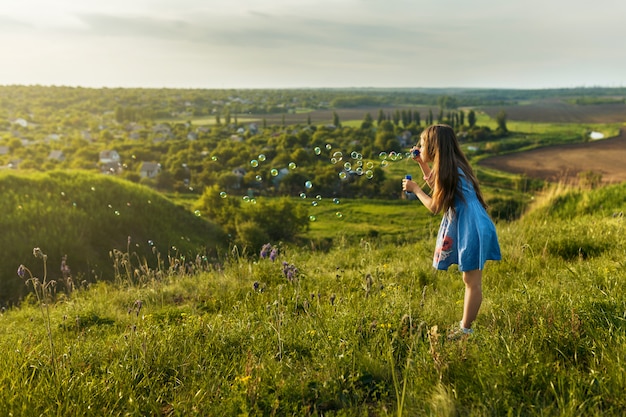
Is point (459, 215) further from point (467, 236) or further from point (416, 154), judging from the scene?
point (416, 154)

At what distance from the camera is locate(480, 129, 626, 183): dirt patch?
67.1 meters

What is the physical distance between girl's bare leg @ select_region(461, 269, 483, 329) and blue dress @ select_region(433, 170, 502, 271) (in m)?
0.09

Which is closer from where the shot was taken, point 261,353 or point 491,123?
point 261,353

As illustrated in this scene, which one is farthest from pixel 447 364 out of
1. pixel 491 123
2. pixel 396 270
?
pixel 491 123

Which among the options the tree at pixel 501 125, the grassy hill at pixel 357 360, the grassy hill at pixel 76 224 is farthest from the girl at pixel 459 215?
the tree at pixel 501 125

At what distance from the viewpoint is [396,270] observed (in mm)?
6930

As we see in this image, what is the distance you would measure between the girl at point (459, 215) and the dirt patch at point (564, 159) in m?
64.8

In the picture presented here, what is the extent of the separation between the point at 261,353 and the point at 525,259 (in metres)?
4.65

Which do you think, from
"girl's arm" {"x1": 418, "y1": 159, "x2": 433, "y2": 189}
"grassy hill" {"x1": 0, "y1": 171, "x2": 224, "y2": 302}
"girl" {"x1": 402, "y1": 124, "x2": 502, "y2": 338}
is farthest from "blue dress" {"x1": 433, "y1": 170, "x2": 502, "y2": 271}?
"grassy hill" {"x1": 0, "y1": 171, "x2": 224, "y2": 302}

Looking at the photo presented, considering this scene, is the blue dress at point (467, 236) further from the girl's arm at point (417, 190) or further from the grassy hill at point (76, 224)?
the grassy hill at point (76, 224)

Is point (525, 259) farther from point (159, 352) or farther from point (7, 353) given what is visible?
point (7, 353)

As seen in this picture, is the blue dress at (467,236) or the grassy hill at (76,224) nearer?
the blue dress at (467,236)

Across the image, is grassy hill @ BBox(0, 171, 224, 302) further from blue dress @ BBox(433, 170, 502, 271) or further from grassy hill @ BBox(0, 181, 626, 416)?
blue dress @ BBox(433, 170, 502, 271)

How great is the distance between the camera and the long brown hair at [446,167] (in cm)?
428
